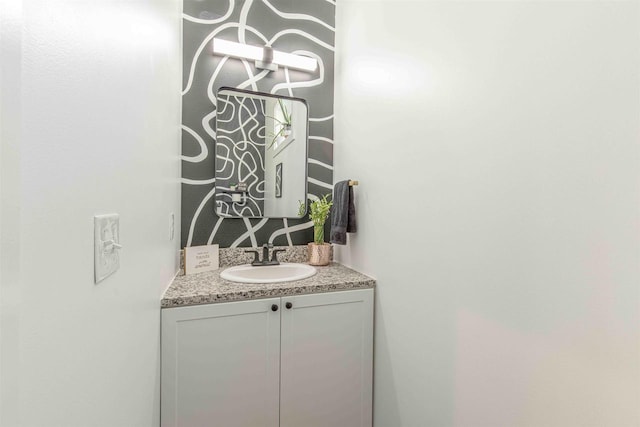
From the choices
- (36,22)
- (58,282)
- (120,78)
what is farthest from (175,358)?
(36,22)

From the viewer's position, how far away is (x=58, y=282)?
43cm

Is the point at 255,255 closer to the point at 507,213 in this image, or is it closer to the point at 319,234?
the point at 319,234

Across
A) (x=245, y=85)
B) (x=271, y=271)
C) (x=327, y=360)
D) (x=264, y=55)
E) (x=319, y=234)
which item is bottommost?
(x=327, y=360)

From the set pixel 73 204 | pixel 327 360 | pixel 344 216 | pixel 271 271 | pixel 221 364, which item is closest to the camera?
pixel 73 204

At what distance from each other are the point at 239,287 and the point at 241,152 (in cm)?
82

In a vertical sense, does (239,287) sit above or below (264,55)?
below

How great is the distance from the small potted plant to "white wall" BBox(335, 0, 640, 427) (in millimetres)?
395

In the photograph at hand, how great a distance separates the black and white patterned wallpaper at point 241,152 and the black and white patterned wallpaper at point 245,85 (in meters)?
0.05

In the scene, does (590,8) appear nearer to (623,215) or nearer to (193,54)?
(623,215)

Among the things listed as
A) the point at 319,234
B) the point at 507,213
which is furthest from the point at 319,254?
the point at 507,213

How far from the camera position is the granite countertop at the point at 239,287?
1.20 metres

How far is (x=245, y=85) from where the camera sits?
5.78 ft

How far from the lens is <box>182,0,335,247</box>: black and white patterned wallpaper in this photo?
167 cm

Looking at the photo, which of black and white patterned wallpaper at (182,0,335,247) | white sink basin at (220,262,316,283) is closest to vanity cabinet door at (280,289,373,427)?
white sink basin at (220,262,316,283)
